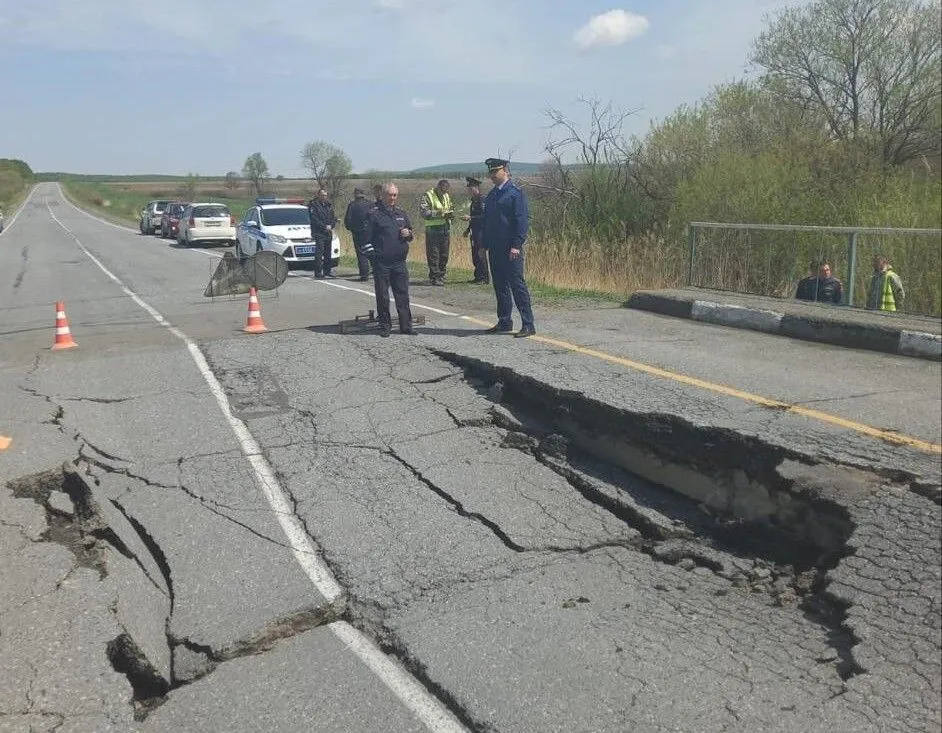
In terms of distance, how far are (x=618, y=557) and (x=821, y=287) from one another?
8.06m

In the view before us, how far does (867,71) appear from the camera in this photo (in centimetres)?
1867

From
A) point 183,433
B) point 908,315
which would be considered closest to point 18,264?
point 183,433

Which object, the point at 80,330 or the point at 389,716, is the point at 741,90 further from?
the point at 389,716

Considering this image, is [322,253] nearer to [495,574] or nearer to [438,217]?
[438,217]

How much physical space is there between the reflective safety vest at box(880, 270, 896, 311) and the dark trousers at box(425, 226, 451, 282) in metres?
7.54

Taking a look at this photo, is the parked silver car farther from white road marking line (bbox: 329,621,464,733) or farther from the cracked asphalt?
white road marking line (bbox: 329,621,464,733)

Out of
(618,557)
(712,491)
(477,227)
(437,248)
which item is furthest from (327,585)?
(437,248)

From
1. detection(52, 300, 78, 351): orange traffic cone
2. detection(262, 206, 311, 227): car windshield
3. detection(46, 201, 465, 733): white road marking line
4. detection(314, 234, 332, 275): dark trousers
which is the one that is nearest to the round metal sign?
detection(314, 234, 332, 275): dark trousers

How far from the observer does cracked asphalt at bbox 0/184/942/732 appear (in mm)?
3627

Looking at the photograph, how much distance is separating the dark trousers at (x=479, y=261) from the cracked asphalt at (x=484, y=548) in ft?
23.2

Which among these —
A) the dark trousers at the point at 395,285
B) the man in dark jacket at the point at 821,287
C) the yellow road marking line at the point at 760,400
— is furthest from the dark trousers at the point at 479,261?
the yellow road marking line at the point at 760,400

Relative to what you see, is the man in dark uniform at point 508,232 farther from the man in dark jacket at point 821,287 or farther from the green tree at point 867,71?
the green tree at point 867,71

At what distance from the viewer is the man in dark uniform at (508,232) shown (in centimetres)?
963

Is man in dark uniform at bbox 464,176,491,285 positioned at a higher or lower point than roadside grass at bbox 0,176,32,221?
lower
